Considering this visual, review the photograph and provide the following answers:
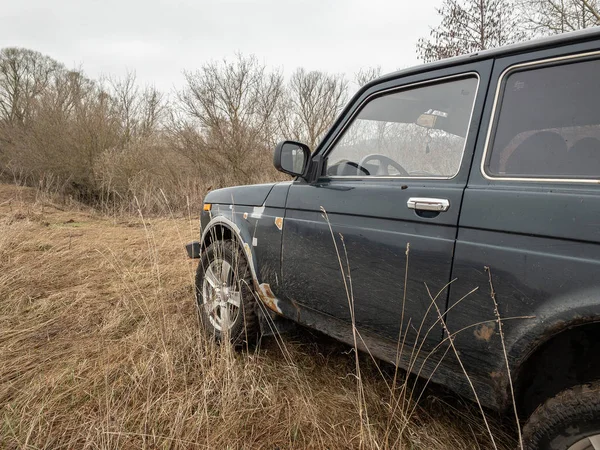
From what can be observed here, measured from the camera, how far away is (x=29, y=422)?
5.68ft

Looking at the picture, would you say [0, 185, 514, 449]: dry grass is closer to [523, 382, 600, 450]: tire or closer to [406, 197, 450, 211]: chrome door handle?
[523, 382, 600, 450]: tire

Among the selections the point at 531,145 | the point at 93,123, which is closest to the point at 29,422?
the point at 531,145

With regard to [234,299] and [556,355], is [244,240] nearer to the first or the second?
[234,299]

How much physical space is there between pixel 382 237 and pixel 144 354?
1783mm

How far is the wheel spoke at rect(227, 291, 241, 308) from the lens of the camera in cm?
246

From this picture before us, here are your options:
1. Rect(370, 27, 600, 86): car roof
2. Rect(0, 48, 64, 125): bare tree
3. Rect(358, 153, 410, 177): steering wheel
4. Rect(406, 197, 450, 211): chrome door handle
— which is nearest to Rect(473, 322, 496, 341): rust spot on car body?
Rect(406, 197, 450, 211): chrome door handle

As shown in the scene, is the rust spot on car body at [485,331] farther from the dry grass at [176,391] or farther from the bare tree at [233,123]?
the bare tree at [233,123]

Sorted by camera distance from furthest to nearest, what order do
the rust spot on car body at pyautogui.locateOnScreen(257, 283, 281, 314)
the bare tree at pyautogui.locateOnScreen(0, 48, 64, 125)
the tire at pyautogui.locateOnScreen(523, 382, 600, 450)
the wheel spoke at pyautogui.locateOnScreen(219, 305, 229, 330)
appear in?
the bare tree at pyautogui.locateOnScreen(0, 48, 64, 125), the wheel spoke at pyautogui.locateOnScreen(219, 305, 229, 330), the rust spot on car body at pyautogui.locateOnScreen(257, 283, 281, 314), the tire at pyautogui.locateOnScreen(523, 382, 600, 450)

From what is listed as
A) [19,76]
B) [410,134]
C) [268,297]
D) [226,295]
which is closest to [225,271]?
[226,295]

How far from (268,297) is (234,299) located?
16.2 inches

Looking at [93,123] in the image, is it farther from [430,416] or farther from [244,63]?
[430,416]

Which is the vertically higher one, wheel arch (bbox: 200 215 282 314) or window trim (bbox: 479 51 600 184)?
window trim (bbox: 479 51 600 184)

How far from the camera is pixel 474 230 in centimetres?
124

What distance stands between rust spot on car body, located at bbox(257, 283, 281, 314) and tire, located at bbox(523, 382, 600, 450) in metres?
1.38
